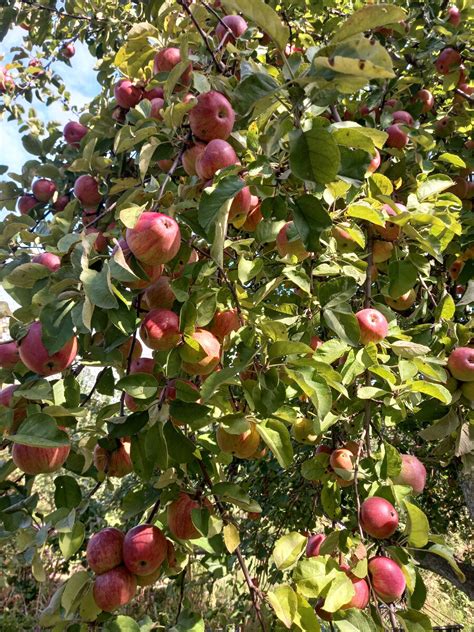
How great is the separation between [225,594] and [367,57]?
5864 mm

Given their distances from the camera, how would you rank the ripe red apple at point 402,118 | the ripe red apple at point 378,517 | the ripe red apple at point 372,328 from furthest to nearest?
the ripe red apple at point 402,118, the ripe red apple at point 372,328, the ripe red apple at point 378,517

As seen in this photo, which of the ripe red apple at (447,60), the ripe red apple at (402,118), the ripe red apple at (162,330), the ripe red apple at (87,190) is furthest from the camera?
the ripe red apple at (447,60)

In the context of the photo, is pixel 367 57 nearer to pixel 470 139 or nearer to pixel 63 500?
pixel 63 500

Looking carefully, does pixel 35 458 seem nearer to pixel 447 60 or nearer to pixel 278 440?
pixel 278 440

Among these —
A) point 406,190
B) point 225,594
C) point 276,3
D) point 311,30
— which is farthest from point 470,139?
point 225,594

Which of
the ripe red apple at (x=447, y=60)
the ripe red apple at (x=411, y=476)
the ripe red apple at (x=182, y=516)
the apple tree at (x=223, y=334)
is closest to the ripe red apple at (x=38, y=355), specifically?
the apple tree at (x=223, y=334)

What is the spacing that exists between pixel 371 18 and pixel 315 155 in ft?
0.58

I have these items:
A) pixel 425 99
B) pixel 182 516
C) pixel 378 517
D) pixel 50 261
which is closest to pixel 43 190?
pixel 50 261

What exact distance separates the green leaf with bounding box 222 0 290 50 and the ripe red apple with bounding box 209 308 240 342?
56cm

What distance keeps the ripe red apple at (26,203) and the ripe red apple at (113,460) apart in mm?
923

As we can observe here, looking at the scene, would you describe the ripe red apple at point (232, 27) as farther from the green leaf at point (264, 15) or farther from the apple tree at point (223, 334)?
the green leaf at point (264, 15)

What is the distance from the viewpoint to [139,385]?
2.93ft

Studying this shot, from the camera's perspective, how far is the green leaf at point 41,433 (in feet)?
2.49

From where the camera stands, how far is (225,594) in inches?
209
